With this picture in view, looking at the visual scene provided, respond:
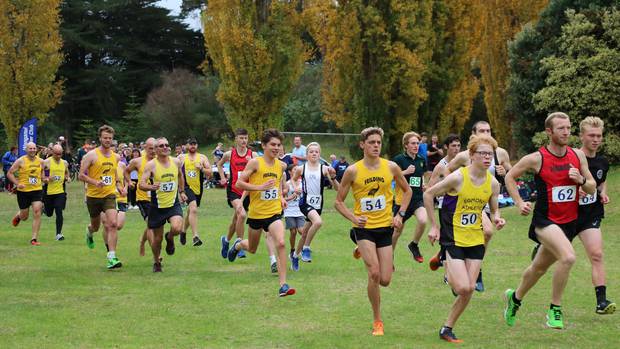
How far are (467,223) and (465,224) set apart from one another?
0.07ft

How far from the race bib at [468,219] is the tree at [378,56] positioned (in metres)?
25.5

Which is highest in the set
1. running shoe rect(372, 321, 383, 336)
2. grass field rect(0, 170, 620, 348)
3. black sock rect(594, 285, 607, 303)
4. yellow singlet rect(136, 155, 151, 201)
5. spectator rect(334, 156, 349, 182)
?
yellow singlet rect(136, 155, 151, 201)

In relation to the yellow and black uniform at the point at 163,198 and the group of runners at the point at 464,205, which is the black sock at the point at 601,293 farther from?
the yellow and black uniform at the point at 163,198

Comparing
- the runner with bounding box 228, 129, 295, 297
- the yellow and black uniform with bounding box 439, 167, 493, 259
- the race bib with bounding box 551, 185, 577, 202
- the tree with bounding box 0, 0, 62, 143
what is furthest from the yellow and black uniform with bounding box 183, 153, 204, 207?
the tree with bounding box 0, 0, 62, 143

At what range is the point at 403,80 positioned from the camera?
3441 centimetres

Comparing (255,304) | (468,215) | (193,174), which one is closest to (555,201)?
(468,215)

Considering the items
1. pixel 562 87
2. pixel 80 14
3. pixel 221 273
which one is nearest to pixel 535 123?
pixel 562 87

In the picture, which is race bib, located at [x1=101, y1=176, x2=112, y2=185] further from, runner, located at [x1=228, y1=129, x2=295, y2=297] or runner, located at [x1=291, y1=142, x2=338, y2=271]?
runner, located at [x1=228, y1=129, x2=295, y2=297]

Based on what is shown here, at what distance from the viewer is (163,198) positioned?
13.4 metres

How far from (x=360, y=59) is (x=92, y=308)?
25594mm

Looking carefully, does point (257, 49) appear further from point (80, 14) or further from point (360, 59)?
point (80, 14)

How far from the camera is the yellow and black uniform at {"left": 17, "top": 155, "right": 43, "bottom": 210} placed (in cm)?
1798

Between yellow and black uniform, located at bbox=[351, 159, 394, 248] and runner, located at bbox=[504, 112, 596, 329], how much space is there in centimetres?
131

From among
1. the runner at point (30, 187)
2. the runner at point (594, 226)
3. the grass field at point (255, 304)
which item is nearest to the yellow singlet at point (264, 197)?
the grass field at point (255, 304)
